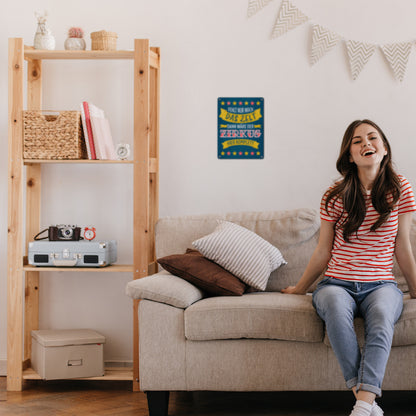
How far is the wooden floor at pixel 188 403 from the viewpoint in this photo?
2.66m

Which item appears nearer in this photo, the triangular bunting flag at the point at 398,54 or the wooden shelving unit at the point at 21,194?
the wooden shelving unit at the point at 21,194

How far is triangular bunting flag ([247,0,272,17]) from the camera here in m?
3.37

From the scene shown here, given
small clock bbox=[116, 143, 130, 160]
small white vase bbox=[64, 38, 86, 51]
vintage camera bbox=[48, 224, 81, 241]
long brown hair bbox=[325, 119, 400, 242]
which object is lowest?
vintage camera bbox=[48, 224, 81, 241]

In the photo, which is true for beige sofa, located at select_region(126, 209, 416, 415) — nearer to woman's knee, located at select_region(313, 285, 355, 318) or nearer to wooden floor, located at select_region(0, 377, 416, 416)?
woman's knee, located at select_region(313, 285, 355, 318)

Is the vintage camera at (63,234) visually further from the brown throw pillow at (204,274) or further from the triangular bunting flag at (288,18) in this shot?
the triangular bunting flag at (288,18)

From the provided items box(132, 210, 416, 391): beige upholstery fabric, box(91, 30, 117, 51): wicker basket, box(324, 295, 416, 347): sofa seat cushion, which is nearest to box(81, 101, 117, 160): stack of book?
box(91, 30, 117, 51): wicker basket

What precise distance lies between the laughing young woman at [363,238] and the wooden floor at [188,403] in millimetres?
506

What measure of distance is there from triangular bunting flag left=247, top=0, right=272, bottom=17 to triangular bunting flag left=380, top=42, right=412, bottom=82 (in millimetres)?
660

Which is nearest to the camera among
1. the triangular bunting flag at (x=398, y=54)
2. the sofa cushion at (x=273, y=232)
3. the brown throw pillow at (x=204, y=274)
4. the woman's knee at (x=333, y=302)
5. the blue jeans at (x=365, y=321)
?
the blue jeans at (x=365, y=321)

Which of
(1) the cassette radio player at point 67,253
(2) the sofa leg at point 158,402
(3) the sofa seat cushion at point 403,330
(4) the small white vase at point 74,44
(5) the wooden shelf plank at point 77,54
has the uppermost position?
(4) the small white vase at point 74,44

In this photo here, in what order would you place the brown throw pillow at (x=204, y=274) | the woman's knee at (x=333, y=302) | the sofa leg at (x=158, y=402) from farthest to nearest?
the brown throw pillow at (x=204, y=274), the sofa leg at (x=158, y=402), the woman's knee at (x=333, y=302)

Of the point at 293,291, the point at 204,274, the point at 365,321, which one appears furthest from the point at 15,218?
the point at 365,321

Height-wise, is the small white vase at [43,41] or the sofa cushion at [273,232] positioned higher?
the small white vase at [43,41]

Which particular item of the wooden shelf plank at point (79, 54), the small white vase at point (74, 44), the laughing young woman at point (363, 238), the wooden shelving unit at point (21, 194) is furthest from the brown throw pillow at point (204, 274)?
the small white vase at point (74, 44)
